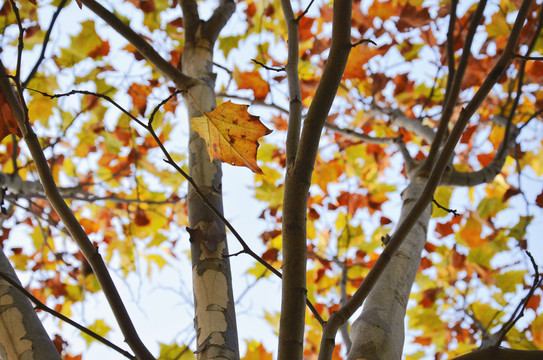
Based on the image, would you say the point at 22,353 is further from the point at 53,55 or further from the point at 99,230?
the point at 99,230

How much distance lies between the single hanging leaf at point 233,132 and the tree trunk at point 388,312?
1.32 feet

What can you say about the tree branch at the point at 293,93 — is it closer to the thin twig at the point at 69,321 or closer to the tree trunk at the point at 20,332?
the thin twig at the point at 69,321

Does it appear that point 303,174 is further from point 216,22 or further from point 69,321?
point 216,22

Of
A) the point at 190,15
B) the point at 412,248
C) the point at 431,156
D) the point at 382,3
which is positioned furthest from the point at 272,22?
the point at 412,248

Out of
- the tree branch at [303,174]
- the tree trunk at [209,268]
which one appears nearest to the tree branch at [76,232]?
the tree trunk at [209,268]

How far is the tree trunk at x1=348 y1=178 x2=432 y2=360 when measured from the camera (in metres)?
0.89

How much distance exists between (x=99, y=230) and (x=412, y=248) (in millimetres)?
2789

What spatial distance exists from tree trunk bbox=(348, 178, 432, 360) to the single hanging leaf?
1.32ft

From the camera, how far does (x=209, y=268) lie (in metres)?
0.99

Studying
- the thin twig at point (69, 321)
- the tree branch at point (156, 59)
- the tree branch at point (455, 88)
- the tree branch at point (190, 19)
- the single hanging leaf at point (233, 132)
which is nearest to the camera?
the thin twig at point (69, 321)

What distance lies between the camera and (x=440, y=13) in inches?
96.5

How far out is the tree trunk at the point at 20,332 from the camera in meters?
0.82

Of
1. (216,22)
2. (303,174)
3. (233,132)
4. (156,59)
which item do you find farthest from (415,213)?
(216,22)

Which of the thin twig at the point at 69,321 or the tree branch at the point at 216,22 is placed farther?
the tree branch at the point at 216,22
